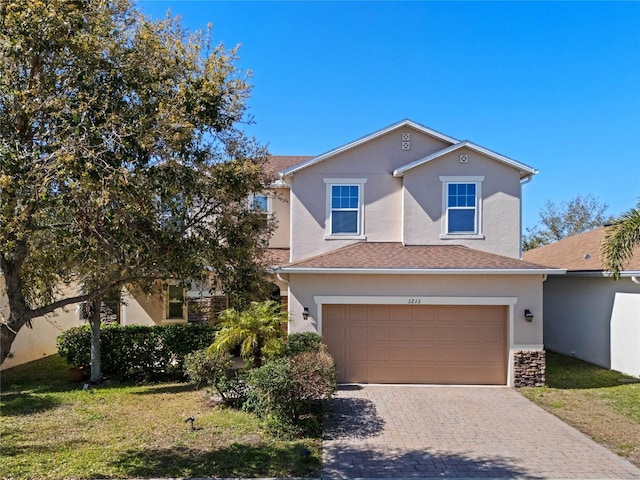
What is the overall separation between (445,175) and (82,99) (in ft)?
35.3

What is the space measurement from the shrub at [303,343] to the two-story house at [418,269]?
2.38 ft

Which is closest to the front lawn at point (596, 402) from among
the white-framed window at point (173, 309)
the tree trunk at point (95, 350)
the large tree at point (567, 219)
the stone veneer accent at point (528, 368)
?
the stone veneer accent at point (528, 368)

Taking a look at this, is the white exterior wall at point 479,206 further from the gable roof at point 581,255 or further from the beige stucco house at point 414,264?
the gable roof at point 581,255

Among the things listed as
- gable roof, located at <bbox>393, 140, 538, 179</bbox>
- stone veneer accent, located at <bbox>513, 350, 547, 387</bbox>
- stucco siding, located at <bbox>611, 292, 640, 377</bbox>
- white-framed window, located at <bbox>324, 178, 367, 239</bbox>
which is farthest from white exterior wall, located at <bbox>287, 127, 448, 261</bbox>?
stucco siding, located at <bbox>611, 292, 640, 377</bbox>

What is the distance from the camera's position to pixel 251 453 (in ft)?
24.8

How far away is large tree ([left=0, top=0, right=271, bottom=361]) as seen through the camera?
17.4ft

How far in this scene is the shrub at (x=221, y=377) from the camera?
1012 cm

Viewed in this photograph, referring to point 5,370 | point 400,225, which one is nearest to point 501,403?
point 400,225

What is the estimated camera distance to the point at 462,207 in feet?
45.5

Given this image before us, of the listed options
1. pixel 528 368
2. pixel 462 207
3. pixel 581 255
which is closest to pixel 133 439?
pixel 528 368

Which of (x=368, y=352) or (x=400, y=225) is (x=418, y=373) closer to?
(x=368, y=352)

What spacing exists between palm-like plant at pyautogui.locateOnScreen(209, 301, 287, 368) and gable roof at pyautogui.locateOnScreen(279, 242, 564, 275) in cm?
170

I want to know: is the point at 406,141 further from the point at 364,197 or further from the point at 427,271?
the point at 427,271

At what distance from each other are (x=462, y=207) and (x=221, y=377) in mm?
8784
